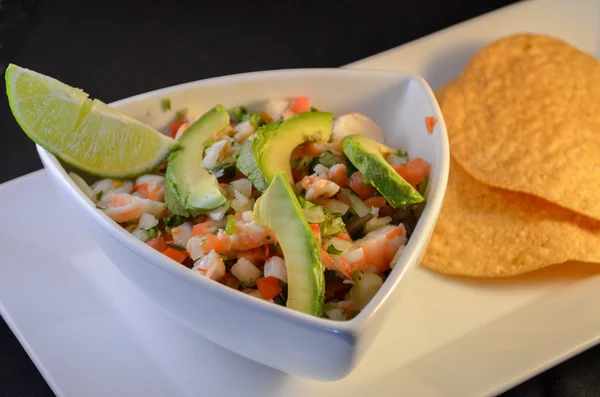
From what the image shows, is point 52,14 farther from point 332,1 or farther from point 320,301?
point 320,301

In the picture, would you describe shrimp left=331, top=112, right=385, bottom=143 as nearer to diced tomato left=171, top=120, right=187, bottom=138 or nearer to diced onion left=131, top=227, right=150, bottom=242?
diced tomato left=171, top=120, right=187, bottom=138

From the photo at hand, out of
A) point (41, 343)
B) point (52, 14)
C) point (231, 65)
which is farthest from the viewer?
point (52, 14)

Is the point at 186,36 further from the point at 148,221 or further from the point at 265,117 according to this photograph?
the point at 148,221

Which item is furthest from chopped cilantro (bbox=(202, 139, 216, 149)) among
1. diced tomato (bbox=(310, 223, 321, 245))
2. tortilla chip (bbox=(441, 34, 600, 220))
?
tortilla chip (bbox=(441, 34, 600, 220))

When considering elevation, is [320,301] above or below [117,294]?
above

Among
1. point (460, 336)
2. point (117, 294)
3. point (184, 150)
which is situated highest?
point (184, 150)

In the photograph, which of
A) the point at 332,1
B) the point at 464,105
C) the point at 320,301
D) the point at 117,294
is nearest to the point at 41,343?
the point at 117,294
